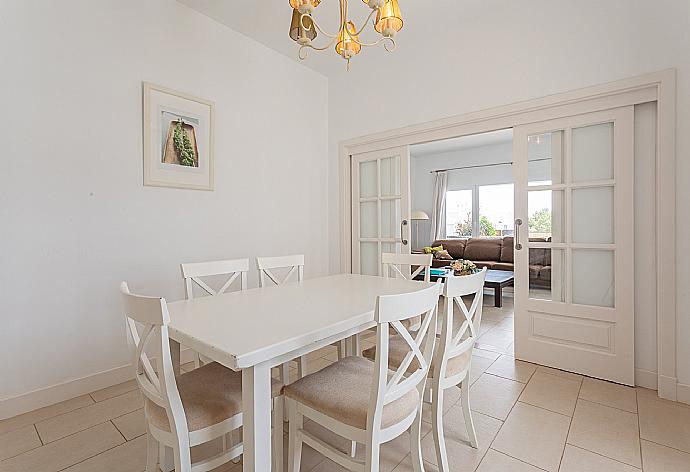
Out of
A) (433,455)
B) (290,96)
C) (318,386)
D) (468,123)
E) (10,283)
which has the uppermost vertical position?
(290,96)

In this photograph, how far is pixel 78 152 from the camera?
7.30 feet

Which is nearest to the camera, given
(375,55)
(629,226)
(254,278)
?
(629,226)

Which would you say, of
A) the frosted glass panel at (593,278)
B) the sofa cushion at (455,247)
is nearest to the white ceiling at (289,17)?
the frosted glass panel at (593,278)

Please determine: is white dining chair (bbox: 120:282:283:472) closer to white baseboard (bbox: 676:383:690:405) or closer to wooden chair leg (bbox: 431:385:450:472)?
wooden chair leg (bbox: 431:385:450:472)

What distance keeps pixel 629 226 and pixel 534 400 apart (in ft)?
4.50

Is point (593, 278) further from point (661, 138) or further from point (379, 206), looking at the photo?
point (379, 206)

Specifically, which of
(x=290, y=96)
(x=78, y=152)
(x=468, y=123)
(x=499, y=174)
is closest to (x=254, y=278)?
(x=78, y=152)

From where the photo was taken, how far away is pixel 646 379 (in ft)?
7.63

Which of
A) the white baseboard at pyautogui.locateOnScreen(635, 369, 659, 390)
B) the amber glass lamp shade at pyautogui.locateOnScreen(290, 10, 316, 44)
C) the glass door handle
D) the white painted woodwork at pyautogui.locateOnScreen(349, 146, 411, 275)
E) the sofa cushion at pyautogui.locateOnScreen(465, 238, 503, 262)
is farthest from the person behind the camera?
the sofa cushion at pyautogui.locateOnScreen(465, 238, 503, 262)

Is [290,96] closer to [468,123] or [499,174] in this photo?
[468,123]

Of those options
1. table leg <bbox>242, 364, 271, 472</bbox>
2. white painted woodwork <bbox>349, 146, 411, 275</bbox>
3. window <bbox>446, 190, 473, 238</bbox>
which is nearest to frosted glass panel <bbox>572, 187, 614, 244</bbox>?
white painted woodwork <bbox>349, 146, 411, 275</bbox>

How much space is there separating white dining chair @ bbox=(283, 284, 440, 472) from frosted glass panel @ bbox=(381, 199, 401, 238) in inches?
91.1

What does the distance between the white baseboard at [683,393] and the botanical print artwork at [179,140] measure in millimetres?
3753

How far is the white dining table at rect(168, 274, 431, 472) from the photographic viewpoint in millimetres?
1055
